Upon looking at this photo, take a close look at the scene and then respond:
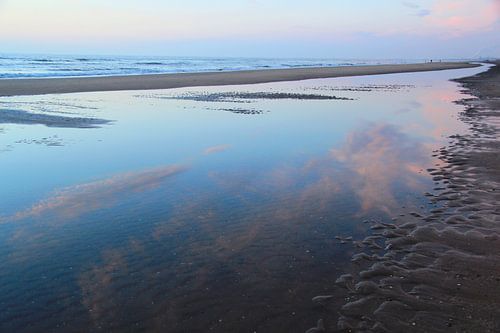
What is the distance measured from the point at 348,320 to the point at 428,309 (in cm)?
101

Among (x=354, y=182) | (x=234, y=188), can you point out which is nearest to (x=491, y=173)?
(x=354, y=182)

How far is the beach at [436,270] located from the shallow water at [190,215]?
397 mm

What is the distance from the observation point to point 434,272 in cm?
587

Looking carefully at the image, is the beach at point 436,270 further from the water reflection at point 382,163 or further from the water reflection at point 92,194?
the water reflection at point 92,194

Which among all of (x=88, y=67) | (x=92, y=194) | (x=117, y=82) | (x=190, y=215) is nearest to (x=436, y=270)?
(x=190, y=215)

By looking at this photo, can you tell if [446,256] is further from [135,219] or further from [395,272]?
[135,219]

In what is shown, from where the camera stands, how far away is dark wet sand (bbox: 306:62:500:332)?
15.6 feet

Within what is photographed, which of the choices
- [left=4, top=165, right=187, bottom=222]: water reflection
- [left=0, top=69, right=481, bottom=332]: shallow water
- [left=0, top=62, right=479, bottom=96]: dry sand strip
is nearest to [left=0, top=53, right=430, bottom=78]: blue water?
[left=0, top=62, right=479, bottom=96]: dry sand strip

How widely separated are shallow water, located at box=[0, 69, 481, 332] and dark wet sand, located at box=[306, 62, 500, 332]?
0.37 m

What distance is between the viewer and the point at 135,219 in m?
7.88

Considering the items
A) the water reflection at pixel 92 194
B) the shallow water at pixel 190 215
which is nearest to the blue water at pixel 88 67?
the shallow water at pixel 190 215

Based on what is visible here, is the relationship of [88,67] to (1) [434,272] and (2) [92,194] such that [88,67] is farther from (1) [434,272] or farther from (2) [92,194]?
(1) [434,272]

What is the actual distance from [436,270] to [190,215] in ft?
14.2

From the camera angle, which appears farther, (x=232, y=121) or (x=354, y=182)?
(x=232, y=121)
